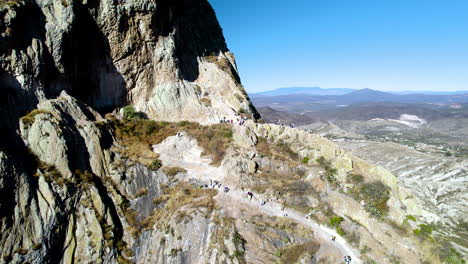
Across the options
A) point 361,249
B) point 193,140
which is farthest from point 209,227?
point 193,140

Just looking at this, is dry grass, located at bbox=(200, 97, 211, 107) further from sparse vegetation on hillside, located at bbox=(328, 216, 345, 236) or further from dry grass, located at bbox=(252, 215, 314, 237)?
sparse vegetation on hillside, located at bbox=(328, 216, 345, 236)

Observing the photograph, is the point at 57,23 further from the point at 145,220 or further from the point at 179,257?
the point at 179,257

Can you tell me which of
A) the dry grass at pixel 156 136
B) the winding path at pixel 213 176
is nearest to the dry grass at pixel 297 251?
the winding path at pixel 213 176

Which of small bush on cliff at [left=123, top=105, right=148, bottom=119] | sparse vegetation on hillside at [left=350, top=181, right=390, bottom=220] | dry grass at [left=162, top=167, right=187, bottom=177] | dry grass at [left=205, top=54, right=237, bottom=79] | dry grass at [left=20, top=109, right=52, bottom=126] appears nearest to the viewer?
sparse vegetation on hillside at [left=350, top=181, right=390, bottom=220]

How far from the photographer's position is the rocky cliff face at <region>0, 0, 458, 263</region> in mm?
27438

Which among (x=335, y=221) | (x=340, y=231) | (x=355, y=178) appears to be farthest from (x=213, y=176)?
(x=355, y=178)

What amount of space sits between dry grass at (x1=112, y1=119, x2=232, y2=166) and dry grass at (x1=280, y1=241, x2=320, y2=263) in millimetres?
16280

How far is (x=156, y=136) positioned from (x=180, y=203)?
54.0ft

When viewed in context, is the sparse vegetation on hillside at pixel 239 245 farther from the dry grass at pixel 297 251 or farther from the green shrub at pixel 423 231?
the green shrub at pixel 423 231

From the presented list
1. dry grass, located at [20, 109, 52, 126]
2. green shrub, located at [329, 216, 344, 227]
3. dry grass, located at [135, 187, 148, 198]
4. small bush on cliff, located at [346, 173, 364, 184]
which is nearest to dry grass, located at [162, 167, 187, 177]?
dry grass, located at [135, 187, 148, 198]

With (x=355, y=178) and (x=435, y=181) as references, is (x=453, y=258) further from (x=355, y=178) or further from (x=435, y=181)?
(x=435, y=181)

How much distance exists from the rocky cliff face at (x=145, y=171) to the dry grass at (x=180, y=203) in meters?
0.18

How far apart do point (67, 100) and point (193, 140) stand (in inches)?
762

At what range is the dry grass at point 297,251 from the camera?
87.1ft
